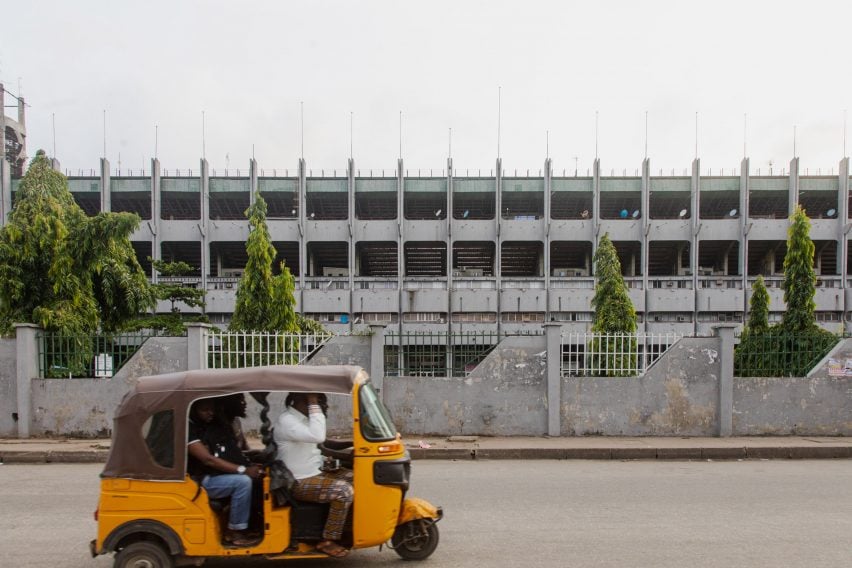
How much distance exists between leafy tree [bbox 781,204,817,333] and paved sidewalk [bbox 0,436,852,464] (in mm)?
5592

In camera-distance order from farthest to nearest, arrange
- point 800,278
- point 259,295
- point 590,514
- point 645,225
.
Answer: point 645,225, point 259,295, point 800,278, point 590,514

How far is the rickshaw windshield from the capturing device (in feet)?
15.3

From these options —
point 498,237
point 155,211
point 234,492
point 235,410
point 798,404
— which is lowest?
point 798,404

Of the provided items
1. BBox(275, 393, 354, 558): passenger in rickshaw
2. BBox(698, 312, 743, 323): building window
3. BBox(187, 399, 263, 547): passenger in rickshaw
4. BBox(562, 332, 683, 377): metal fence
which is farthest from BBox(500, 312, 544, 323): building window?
BBox(187, 399, 263, 547): passenger in rickshaw

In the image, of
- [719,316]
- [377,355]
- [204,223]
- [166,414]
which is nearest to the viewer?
[166,414]

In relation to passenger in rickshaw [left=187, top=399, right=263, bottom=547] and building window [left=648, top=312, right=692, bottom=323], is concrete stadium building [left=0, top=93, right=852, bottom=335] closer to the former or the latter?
building window [left=648, top=312, right=692, bottom=323]

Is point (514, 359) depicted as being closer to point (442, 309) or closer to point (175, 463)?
point (175, 463)

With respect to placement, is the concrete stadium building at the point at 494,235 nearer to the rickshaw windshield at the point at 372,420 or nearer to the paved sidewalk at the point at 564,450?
the paved sidewalk at the point at 564,450

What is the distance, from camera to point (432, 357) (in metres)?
11.2

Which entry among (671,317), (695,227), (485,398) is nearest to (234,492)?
(485,398)

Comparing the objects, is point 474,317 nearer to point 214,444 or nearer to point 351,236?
point 351,236

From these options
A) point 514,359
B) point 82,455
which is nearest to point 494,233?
point 514,359

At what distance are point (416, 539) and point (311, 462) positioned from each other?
44.8 inches

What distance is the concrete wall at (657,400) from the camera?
1112 cm
